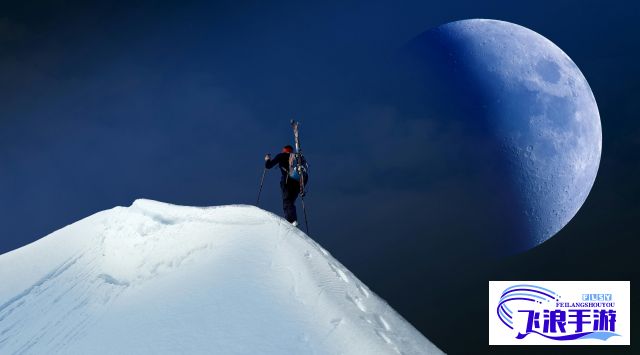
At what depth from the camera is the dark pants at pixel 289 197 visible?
35.2 ft

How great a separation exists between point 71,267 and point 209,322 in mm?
3780

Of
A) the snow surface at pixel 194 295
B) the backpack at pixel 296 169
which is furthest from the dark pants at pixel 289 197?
the snow surface at pixel 194 295

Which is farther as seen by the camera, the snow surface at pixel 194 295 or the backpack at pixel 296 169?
the backpack at pixel 296 169

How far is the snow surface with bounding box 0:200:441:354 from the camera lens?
4617 millimetres

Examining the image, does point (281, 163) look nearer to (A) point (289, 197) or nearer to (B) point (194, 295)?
(A) point (289, 197)

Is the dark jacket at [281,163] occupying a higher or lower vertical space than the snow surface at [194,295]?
higher

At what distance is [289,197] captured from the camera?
1074 cm

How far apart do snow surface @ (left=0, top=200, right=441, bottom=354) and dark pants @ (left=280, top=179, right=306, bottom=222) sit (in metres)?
3.04

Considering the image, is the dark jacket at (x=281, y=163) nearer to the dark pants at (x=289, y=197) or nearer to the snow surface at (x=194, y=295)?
the dark pants at (x=289, y=197)

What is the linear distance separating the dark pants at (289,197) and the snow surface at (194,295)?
120 inches

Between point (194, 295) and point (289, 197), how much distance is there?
5.53 m

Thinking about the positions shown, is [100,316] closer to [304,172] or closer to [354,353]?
[354,353]

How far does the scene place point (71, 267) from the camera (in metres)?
7.43

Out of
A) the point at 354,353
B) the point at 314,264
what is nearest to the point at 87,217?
the point at 314,264
